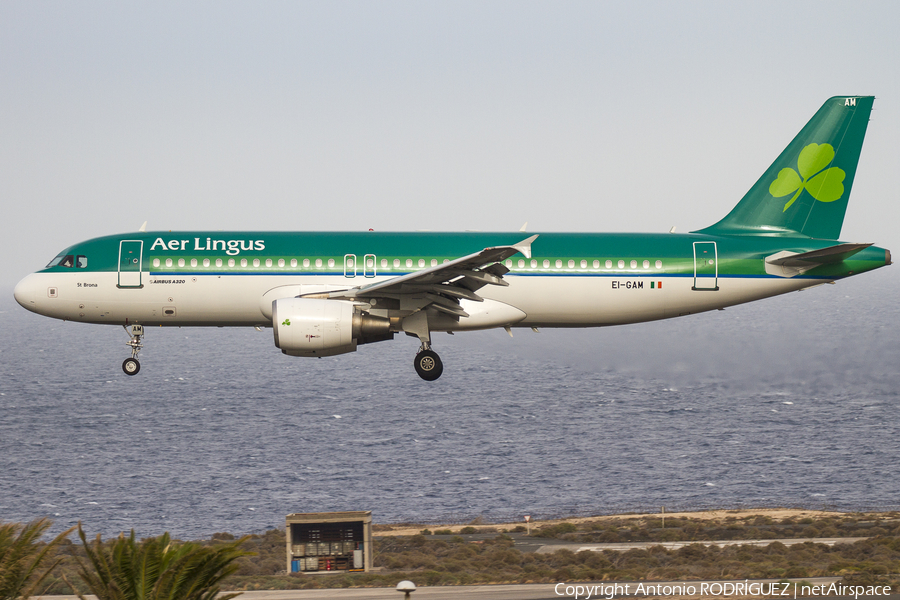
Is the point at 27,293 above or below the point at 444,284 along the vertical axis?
above

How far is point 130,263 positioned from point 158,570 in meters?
14.3

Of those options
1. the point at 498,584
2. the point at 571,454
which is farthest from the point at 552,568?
the point at 571,454

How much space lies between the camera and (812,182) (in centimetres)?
3325

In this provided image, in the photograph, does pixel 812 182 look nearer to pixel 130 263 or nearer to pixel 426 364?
pixel 426 364

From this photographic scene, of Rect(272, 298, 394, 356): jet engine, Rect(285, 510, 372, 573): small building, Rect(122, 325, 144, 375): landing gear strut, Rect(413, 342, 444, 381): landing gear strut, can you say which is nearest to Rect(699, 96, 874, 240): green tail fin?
Rect(413, 342, 444, 381): landing gear strut

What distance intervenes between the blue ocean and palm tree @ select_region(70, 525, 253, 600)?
39.6m

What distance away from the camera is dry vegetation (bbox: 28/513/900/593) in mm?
49625

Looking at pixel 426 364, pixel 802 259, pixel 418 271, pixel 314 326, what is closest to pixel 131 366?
pixel 314 326

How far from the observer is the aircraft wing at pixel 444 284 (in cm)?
2636

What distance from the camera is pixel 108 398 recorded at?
150m

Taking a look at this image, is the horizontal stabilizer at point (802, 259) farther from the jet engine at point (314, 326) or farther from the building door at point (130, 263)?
the building door at point (130, 263)

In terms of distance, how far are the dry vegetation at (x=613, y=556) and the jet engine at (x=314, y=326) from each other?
15880mm

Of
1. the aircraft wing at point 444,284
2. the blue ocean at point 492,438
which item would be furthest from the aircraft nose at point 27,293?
the blue ocean at point 492,438

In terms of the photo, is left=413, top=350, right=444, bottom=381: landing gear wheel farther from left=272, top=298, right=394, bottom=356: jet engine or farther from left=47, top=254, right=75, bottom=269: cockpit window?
left=47, top=254, right=75, bottom=269: cockpit window
